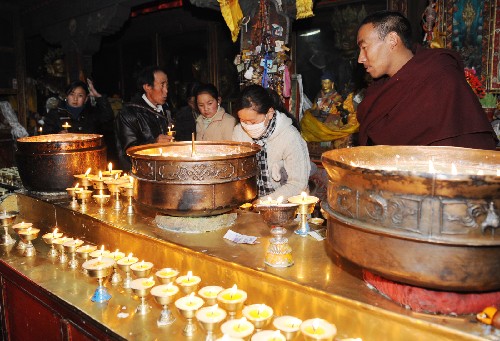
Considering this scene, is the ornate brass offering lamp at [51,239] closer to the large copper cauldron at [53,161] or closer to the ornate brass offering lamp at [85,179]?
the ornate brass offering lamp at [85,179]

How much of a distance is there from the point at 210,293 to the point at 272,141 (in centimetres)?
137

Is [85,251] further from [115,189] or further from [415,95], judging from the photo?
[415,95]

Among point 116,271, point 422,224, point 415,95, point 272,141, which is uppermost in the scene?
point 415,95

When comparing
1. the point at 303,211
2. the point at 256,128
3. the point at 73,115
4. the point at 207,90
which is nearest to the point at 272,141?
the point at 256,128

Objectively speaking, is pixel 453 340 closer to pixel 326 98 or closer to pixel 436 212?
pixel 436 212

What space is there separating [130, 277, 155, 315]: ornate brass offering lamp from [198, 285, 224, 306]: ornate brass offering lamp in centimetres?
22

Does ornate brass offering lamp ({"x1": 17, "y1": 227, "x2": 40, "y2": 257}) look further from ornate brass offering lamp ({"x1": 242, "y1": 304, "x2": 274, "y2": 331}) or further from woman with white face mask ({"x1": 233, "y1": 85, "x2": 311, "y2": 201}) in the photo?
ornate brass offering lamp ({"x1": 242, "y1": 304, "x2": 274, "y2": 331})

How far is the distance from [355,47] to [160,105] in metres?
3.29

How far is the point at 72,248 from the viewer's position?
6.86 feet

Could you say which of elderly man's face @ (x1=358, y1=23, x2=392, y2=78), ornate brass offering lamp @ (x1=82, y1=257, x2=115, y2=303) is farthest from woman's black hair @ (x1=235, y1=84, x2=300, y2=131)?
ornate brass offering lamp @ (x1=82, y1=257, x2=115, y2=303)

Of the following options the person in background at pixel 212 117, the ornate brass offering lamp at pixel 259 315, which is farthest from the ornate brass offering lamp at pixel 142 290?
the person in background at pixel 212 117

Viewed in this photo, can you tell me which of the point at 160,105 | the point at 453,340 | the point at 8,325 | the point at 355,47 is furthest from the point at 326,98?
the point at 453,340

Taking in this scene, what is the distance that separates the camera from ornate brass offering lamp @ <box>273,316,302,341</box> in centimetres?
128

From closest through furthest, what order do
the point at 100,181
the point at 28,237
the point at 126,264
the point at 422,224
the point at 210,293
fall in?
the point at 422,224
the point at 210,293
the point at 126,264
the point at 28,237
the point at 100,181
